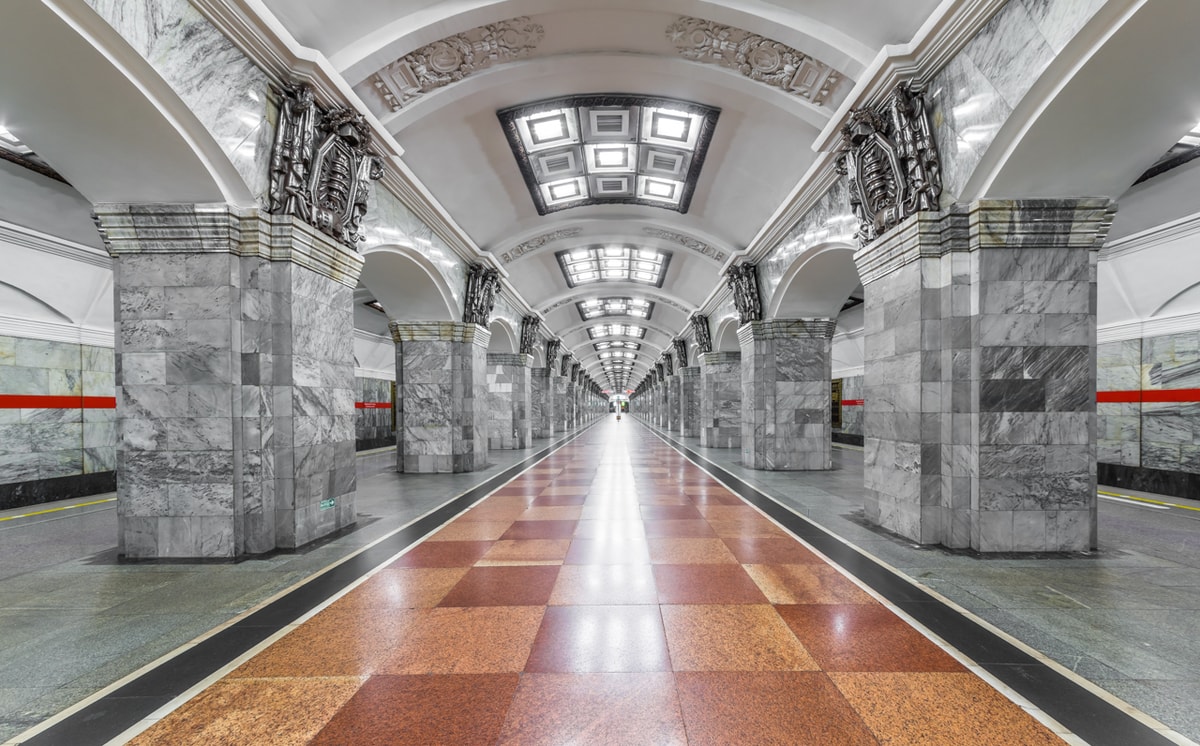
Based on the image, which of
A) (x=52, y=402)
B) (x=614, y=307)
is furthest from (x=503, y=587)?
(x=614, y=307)

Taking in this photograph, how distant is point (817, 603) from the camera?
3.56 metres

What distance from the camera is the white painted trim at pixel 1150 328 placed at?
24.7 feet

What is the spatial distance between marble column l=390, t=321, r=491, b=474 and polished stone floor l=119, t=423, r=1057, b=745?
19.7ft

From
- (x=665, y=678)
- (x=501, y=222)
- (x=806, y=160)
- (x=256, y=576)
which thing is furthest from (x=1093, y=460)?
(x=501, y=222)

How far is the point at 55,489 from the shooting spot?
7.90m

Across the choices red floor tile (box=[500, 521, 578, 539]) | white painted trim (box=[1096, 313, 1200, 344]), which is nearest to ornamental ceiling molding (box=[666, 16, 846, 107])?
white painted trim (box=[1096, 313, 1200, 344])

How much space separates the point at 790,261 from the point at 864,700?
313 inches

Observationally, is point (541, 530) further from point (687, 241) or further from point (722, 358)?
point (722, 358)

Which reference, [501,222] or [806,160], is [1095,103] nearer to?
[806,160]

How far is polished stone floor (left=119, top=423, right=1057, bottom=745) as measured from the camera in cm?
221

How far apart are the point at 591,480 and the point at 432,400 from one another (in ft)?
13.1

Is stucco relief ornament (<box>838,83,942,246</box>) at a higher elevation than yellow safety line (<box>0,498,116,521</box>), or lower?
higher

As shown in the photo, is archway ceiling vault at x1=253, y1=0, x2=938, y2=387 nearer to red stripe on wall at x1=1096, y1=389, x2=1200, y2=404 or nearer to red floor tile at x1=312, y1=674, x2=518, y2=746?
red floor tile at x1=312, y1=674, x2=518, y2=746

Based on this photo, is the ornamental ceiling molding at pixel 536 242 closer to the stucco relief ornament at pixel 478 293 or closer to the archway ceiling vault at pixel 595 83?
the archway ceiling vault at pixel 595 83
